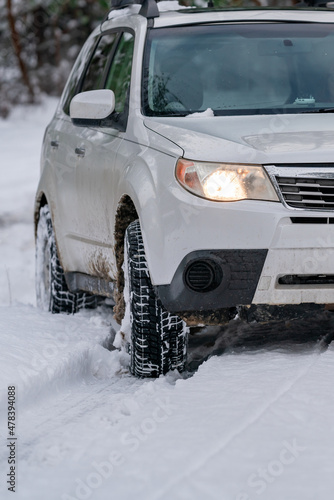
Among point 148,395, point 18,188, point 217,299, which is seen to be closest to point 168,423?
point 148,395

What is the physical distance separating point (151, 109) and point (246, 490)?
8.69 ft

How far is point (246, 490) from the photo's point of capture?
2922mm

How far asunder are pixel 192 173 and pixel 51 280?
7.83 feet

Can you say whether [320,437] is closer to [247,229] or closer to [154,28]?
[247,229]

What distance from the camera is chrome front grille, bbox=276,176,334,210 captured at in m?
4.36

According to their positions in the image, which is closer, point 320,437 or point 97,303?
point 320,437

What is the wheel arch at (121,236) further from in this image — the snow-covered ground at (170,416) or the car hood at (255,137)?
the car hood at (255,137)

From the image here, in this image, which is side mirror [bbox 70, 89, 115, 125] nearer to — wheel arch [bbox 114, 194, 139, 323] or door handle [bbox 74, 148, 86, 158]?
door handle [bbox 74, 148, 86, 158]

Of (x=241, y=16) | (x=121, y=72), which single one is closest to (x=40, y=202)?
(x=121, y=72)

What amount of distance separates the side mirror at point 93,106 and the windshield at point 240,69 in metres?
0.20

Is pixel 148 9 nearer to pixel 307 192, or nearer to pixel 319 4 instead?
pixel 319 4

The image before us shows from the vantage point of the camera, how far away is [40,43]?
98.7 ft

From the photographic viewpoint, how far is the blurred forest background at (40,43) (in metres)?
26.0

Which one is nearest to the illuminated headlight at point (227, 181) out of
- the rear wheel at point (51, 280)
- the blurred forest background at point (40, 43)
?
the rear wheel at point (51, 280)
